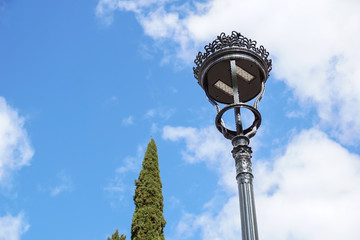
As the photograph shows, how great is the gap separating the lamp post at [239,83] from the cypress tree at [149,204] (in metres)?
8.11

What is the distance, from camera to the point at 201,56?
593 centimetres

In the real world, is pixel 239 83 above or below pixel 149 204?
below

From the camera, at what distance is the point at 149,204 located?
14.3 meters

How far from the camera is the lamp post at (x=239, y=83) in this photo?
488 centimetres

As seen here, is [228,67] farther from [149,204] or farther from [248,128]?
[149,204]

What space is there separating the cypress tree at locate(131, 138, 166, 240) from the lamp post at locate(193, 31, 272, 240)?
8111 mm

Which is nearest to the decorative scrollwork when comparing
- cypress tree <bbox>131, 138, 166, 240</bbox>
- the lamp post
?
the lamp post

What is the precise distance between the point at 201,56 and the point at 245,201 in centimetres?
220

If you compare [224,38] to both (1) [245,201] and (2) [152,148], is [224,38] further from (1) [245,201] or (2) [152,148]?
(2) [152,148]

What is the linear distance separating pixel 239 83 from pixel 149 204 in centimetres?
898

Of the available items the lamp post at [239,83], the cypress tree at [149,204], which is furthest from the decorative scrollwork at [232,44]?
the cypress tree at [149,204]

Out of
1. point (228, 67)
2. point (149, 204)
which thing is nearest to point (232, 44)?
point (228, 67)

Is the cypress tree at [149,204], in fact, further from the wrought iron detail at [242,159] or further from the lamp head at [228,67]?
the wrought iron detail at [242,159]

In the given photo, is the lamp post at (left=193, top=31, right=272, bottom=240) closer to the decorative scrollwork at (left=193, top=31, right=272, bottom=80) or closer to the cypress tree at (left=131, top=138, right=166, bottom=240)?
the decorative scrollwork at (left=193, top=31, right=272, bottom=80)
